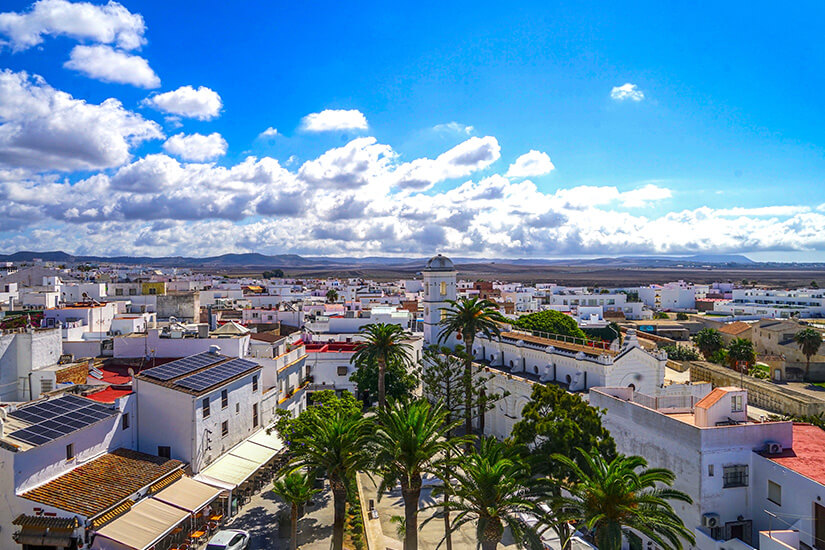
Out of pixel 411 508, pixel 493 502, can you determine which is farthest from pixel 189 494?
pixel 493 502

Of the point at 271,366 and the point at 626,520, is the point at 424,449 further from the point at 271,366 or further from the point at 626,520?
the point at 271,366

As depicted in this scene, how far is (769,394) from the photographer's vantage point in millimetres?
46969

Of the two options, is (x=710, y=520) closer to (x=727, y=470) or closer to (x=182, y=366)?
(x=727, y=470)

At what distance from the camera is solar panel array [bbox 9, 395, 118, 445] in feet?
65.5

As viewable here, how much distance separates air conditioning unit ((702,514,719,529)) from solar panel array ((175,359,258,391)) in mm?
23745

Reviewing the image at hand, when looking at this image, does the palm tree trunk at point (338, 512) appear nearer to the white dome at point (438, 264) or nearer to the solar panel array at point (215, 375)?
the solar panel array at point (215, 375)

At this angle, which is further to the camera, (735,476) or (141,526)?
(735,476)

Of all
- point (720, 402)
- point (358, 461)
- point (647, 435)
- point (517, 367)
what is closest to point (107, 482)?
point (358, 461)

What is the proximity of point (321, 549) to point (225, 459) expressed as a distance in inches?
325

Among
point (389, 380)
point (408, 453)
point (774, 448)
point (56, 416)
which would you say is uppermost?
point (56, 416)

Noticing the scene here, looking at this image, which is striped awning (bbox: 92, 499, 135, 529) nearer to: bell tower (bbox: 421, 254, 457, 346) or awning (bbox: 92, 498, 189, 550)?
awning (bbox: 92, 498, 189, 550)

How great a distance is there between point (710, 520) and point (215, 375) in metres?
25.0

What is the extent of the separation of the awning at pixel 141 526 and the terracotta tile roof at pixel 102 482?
70cm

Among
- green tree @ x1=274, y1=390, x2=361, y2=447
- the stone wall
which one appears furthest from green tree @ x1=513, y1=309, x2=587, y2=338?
green tree @ x1=274, y1=390, x2=361, y2=447
